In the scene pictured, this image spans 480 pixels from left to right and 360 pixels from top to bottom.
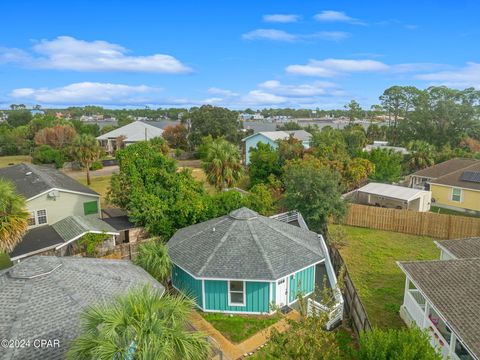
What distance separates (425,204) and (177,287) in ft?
74.8

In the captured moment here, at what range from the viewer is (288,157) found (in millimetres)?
35844

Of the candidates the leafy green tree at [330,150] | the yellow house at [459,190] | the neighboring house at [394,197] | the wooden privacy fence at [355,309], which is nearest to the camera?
the wooden privacy fence at [355,309]

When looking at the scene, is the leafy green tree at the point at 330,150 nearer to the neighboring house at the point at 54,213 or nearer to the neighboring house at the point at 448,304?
the neighboring house at the point at 448,304

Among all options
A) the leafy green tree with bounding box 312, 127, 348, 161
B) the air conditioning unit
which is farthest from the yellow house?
the air conditioning unit

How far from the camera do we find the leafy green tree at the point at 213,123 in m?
62.6

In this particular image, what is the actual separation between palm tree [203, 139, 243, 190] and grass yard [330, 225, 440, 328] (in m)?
9.48

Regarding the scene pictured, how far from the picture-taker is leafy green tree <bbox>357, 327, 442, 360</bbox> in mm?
8000

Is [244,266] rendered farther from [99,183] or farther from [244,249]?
[99,183]

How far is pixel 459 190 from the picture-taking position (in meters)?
30.3

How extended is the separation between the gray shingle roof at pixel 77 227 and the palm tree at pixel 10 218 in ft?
10.8

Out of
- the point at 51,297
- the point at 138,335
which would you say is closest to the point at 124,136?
the point at 51,297

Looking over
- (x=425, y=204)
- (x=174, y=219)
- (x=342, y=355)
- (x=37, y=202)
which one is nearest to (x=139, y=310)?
(x=342, y=355)

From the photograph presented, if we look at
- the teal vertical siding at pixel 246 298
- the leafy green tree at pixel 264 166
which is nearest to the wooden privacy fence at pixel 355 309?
the teal vertical siding at pixel 246 298

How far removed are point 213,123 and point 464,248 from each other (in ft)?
167
